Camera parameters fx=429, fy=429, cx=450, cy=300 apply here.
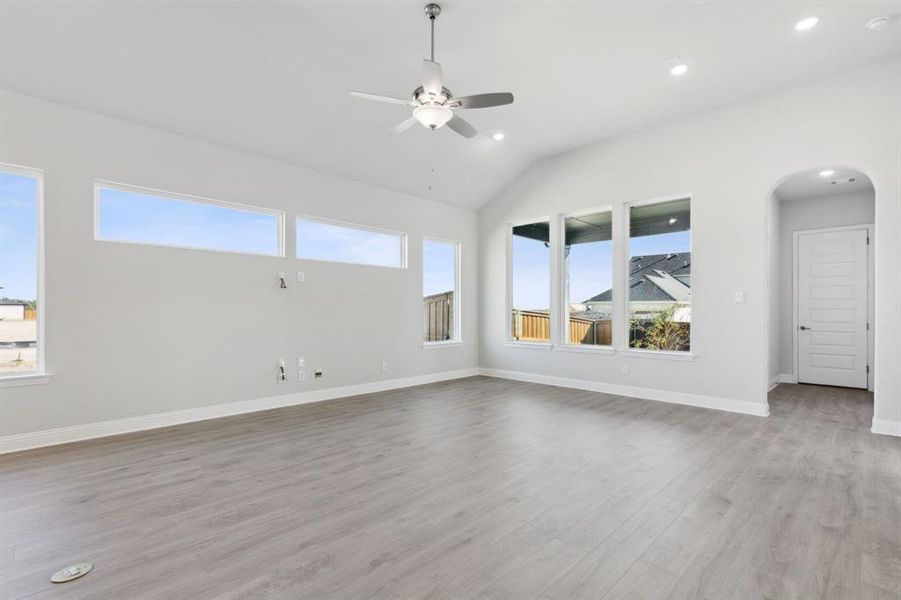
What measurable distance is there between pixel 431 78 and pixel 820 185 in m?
6.11

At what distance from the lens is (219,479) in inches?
118

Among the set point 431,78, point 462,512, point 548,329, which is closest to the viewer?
point 462,512

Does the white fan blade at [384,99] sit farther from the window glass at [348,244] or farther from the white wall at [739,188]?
the white wall at [739,188]

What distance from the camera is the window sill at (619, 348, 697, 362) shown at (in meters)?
5.31

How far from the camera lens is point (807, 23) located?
3.55 metres

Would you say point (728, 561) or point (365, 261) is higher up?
point (365, 261)

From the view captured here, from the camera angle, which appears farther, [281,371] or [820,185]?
[820,185]

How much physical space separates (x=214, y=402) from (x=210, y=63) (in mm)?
Result: 3355

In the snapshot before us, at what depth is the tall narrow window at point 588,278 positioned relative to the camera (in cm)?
620

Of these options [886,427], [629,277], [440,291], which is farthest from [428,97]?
[886,427]

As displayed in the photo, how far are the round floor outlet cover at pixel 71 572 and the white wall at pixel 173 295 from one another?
247 centimetres

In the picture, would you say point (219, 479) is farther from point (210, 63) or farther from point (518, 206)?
point (518, 206)

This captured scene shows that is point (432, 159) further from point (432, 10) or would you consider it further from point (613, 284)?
point (613, 284)

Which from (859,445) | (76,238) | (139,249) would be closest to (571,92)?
(859,445)
